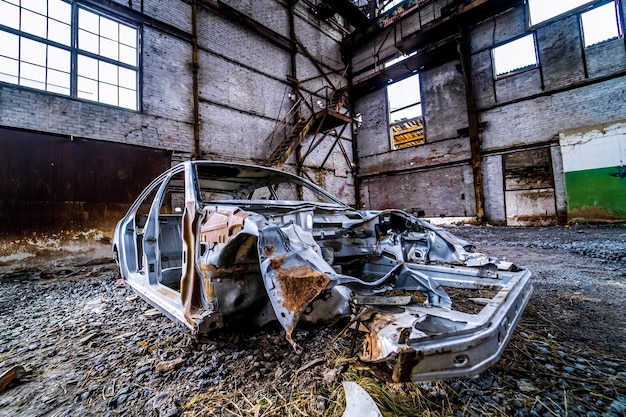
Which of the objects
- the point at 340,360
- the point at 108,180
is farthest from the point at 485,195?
the point at 108,180

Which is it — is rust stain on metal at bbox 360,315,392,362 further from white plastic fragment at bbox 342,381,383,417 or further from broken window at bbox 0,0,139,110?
broken window at bbox 0,0,139,110

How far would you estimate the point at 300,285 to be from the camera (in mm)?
1114

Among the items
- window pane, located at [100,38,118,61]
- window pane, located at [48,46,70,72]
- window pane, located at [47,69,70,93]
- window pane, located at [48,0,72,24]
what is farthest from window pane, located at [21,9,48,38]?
window pane, located at [100,38,118,61]

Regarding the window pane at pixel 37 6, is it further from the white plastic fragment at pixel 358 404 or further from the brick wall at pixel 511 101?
the brick wall at pixel 511 101

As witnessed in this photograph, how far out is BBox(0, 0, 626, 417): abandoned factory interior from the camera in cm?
127

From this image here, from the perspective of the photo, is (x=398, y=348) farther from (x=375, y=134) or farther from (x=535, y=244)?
(x=375, y=134)

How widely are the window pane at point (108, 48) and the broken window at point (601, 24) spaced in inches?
520

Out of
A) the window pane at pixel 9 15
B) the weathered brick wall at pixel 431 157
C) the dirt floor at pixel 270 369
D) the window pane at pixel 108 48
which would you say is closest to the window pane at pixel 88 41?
the window pane at pixel 108 48

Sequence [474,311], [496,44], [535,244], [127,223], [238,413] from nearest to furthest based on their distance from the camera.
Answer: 1. [238,413]
2. [474,311]
3. [127,223]
4. [535,244]
5. [496,44]

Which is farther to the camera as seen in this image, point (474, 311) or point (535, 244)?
point (535, 244)

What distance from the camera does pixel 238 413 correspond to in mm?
1225

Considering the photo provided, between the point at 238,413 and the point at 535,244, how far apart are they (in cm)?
655

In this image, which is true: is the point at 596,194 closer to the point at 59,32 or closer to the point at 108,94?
the point at 108,94

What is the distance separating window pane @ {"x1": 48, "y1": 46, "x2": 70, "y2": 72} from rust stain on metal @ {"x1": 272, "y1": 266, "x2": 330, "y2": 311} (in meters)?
8.13
